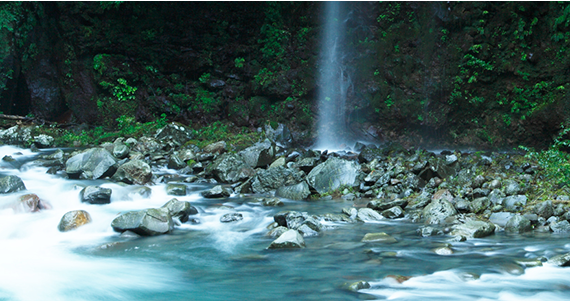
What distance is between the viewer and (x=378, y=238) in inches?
173

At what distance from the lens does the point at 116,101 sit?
12.8 meters

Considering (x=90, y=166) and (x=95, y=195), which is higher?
(x=90, y=166)

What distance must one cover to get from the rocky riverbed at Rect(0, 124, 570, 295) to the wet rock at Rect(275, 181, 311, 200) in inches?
0.8

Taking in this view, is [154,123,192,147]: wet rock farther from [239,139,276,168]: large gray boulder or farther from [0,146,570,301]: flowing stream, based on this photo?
[0,146,570,301]: flowing stream

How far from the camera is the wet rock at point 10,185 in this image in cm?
570

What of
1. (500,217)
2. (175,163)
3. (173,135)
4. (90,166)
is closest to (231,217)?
(90,166)

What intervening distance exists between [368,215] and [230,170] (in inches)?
141

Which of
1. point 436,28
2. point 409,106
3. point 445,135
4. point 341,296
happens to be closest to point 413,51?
point 436,28

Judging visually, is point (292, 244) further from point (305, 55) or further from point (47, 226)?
point (305, 55)

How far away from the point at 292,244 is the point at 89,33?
12.1m

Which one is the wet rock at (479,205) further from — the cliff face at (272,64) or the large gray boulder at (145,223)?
the cliff face at (272,64)

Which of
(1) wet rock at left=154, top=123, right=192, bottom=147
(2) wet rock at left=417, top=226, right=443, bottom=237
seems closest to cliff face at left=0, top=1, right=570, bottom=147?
(1) wet rock at left=154, top=123, right=192, bottom=147

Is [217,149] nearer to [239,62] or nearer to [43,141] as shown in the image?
[239,62]

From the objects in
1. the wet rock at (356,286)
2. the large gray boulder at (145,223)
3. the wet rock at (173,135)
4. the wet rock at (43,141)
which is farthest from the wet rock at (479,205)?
the wet rock at (43,141)
